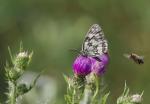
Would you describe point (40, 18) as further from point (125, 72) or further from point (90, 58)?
point (90, 58)

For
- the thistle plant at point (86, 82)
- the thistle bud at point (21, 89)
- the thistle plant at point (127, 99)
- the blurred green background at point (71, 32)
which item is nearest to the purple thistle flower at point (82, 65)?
the thistle plant at point (86, 82)

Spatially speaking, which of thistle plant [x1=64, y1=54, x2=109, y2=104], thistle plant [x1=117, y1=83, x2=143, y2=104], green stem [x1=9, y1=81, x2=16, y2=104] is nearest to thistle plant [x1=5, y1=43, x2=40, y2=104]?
green stem [x1=9, y1=81, x2=16, y2=104]

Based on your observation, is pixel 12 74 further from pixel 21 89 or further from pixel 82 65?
pixel 82 65

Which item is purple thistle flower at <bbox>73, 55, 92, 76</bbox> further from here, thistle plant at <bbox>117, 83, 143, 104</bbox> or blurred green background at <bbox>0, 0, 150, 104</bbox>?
blurred green background at <bbox>0, 0, 150, 104</bbox>

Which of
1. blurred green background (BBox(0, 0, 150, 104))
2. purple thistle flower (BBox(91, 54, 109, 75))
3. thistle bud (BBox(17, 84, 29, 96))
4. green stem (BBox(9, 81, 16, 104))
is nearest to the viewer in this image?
green stem (BBox(9, 81, 16, 104))

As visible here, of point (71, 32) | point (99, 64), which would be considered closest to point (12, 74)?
point (99, 64)

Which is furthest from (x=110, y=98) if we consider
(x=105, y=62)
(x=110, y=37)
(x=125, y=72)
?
(x=105, y=62)

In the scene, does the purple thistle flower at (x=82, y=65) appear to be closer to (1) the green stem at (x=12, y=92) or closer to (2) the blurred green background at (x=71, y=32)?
(1) the green stem at (x=12, y=92)
